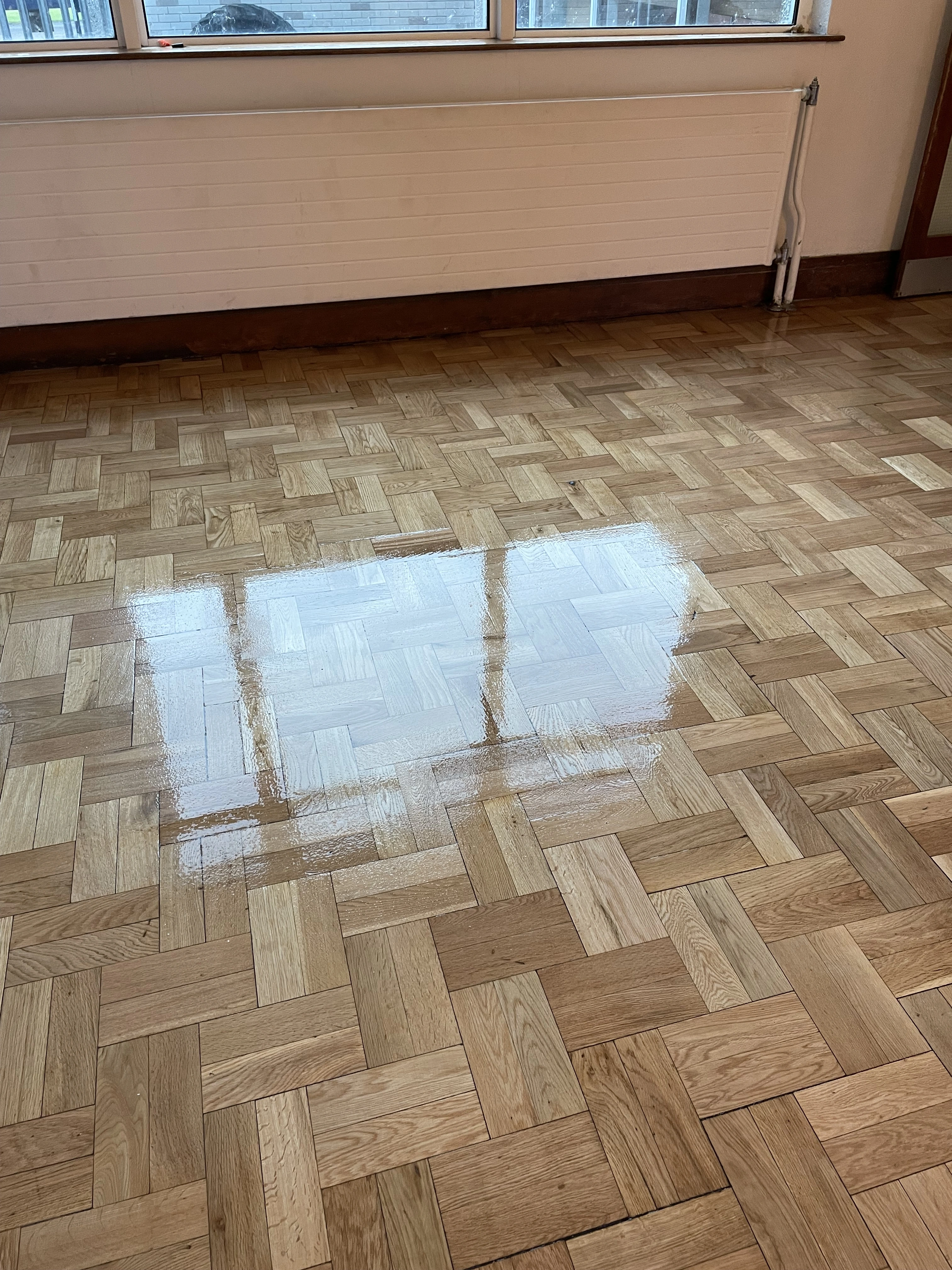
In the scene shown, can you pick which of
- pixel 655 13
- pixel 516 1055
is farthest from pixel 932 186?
pixel 516 1055

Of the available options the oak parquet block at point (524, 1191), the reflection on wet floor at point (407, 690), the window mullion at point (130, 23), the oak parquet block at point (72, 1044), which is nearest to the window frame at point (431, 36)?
the window mullion at point (130, 23)

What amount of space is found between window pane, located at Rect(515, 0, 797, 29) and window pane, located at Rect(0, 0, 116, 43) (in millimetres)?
1321

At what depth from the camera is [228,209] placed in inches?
130

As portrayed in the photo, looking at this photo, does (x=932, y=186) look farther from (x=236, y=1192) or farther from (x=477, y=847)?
(x=236, y=1192)

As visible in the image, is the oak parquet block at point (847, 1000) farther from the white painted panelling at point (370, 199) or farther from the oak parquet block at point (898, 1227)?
the white painted panelling at point (370, 199)

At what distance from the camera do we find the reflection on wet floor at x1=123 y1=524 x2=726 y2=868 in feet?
5.85

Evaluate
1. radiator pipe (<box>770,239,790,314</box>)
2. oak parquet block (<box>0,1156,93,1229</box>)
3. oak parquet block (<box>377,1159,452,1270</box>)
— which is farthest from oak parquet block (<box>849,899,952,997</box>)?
radiator pipe (<box>770,239,790,314</box>)

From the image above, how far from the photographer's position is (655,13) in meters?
3.55

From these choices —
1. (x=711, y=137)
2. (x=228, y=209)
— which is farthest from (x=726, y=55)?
(x=228, y=209)

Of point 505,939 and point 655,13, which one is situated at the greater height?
point 655,13

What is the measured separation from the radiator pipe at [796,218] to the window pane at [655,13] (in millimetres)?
302

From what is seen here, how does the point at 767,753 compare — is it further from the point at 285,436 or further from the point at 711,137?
the point at 711,137

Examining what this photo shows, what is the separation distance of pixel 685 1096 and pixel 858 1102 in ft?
0.73

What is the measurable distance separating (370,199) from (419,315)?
17.1 inches
